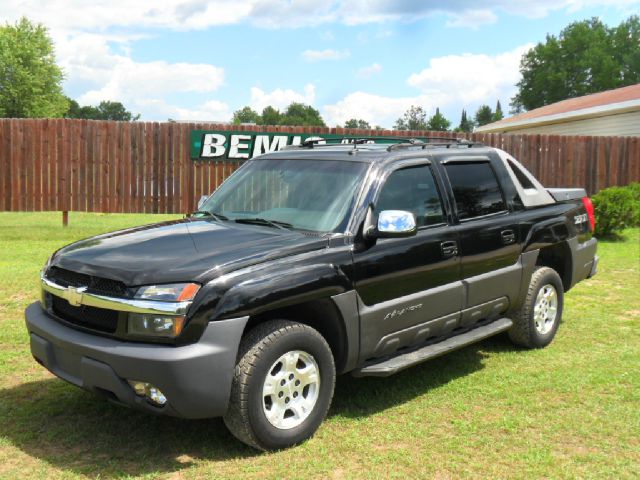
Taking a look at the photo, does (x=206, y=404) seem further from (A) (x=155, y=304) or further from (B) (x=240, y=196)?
(B) (x=240, y=196)

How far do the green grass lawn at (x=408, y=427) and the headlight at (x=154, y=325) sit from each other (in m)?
0.81

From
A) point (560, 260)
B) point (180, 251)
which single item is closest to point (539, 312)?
point (560, 260)

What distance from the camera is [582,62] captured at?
68250 mm

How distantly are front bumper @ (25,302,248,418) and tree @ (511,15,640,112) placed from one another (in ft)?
236

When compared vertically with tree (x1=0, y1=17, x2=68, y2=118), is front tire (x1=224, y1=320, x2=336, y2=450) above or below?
below

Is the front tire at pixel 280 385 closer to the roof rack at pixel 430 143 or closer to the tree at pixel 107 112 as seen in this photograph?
the roof rack at pixel 430 143

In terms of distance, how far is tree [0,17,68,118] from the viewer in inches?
2506

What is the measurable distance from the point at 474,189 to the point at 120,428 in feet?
10.9

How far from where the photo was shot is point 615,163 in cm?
1856

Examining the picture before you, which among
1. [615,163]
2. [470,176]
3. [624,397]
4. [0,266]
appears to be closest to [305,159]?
[470,176]

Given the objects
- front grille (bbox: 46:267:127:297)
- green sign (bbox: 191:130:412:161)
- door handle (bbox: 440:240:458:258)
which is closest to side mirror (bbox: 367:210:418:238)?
door handle (bbox: 440:240:458:258)

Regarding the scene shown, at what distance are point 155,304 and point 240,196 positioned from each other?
181 centimetres

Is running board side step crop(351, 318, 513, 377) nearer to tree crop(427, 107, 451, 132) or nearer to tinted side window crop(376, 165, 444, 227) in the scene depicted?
tinted side window crop(376, 165, 444, 227)

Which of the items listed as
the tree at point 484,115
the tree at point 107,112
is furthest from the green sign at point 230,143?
the tree at point 107,112
